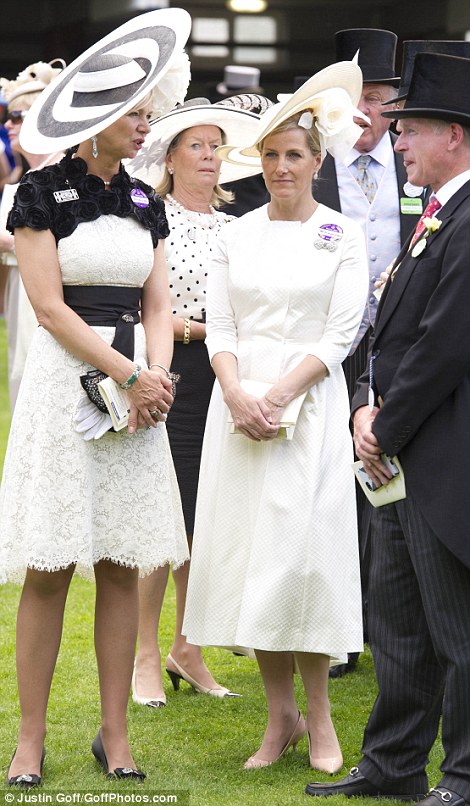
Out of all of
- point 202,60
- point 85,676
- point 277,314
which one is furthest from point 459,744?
point 202,60

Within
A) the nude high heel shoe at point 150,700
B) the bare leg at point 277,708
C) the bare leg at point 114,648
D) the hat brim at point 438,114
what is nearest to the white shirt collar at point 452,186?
the hat brim at point 438,114

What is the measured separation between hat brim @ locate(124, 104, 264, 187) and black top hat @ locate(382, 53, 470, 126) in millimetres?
1343

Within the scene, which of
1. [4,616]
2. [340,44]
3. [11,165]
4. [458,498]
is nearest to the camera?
[458,498]

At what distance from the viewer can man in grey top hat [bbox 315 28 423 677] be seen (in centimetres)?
507

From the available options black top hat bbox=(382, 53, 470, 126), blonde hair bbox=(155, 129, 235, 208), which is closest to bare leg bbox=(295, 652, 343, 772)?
black top hat bbox=(382, 53, 470, 126)

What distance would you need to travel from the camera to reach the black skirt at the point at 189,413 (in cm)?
494

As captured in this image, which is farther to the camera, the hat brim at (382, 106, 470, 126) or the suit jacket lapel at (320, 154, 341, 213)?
the suit jacket lapel at (320, 154, 341, 213)

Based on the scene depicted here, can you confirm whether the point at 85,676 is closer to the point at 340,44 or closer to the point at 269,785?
the point at 269,785

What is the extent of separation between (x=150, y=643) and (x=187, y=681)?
0.30 meters

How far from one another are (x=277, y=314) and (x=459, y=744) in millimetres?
1477

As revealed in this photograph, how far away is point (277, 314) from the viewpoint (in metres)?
4.05

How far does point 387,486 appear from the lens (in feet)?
11.6

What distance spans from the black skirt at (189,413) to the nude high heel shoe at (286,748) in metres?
1.11

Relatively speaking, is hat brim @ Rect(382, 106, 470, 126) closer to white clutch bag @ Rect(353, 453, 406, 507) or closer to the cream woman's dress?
the cream woman's dress
